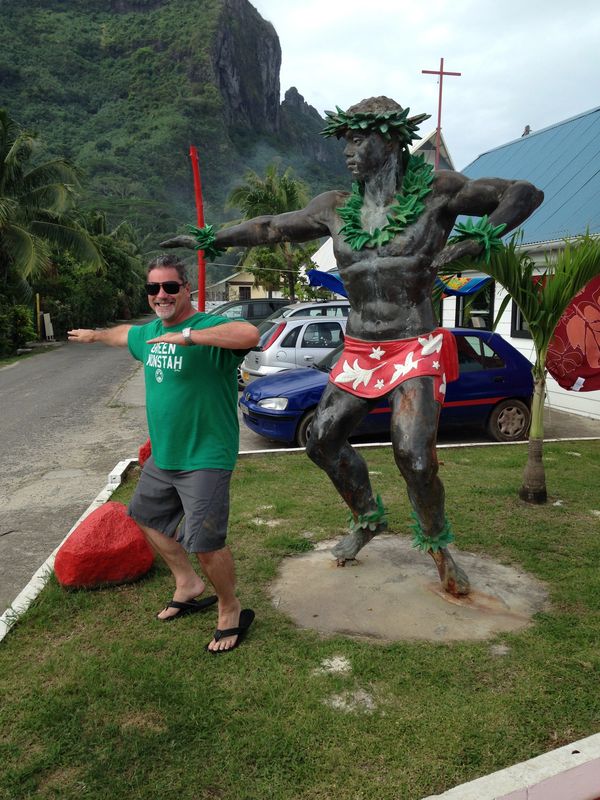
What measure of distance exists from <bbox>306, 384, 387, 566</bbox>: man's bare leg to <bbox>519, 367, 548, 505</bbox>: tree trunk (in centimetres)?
200

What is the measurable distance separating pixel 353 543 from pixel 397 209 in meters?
2.04

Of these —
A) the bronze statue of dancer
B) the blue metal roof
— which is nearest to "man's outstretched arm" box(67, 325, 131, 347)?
the bronze statue of dancer

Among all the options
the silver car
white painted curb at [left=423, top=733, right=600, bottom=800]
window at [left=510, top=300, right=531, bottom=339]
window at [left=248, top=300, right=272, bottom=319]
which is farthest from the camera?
window at [left=248, top=300, right=272, bottom=319]

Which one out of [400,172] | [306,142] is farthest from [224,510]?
[306,142]

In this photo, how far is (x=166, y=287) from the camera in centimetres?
302

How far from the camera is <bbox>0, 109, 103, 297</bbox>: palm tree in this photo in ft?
62.7

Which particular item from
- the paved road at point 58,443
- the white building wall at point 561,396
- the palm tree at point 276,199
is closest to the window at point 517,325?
the white building wall at point 561,396

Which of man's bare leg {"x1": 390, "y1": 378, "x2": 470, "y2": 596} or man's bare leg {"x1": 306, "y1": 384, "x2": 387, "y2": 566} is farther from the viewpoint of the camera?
man's bare leg {"x1": 306, "y1": 384, "x2": 387, "y2": 566}

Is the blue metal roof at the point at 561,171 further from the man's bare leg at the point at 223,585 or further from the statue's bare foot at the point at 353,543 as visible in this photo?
the man's bare leg at the point at 223,585

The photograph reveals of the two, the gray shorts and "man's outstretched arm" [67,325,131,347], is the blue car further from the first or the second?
the gray shorts

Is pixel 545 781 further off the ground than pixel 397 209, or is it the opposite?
pixel 397 209

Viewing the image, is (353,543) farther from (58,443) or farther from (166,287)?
(58,443)

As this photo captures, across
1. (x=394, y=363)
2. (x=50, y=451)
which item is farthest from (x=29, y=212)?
(x=394, y=363)

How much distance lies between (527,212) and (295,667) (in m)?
2.54
